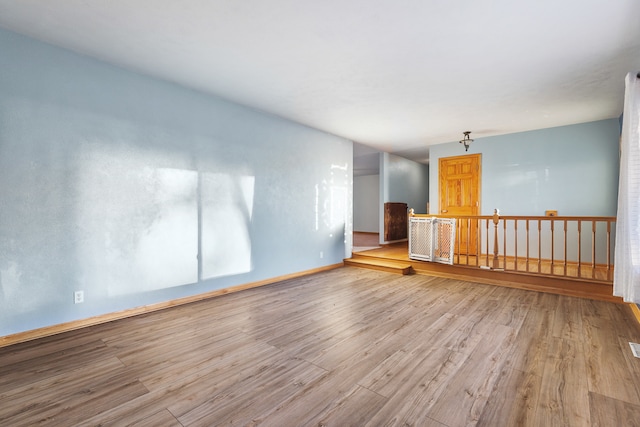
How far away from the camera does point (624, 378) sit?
2.07m

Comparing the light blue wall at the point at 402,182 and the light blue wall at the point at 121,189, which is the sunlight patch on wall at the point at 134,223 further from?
the light blue wall at the point at 402,182

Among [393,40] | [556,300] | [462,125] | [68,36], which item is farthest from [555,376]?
[68,36]

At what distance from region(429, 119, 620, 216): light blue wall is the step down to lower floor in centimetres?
233

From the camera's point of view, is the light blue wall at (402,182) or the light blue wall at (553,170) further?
the light blue wall at (402,182)

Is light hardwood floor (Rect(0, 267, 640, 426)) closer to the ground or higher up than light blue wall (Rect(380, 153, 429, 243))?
closer to the ground

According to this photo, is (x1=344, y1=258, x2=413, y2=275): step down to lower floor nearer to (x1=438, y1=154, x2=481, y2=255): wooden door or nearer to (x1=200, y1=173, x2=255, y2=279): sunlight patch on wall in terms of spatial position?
(x1=438, y1=154, x2=481, y2=255): wooden door

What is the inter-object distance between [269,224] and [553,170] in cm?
538

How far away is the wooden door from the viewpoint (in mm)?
6402

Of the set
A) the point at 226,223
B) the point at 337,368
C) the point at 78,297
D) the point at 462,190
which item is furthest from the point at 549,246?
the point at 78,297

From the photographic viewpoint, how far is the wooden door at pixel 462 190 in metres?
6.40

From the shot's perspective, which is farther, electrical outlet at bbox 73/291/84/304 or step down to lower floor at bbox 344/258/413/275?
step down to lower floor at bbox 344/258/413/275

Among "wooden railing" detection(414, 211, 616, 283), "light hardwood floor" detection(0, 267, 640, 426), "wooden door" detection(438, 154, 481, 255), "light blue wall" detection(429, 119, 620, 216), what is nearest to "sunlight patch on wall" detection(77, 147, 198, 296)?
"light hardwood floor" detection(0, 267, 640, 426)

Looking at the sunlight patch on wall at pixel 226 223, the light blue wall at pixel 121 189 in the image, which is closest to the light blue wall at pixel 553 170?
the light blue wall at pixel 121 189

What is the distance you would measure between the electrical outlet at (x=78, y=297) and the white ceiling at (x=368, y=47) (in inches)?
96.7
